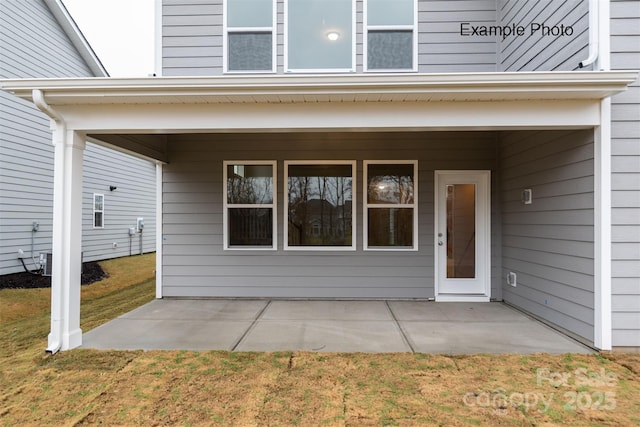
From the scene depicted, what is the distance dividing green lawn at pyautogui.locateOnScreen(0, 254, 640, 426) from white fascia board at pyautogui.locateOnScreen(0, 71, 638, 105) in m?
2.45

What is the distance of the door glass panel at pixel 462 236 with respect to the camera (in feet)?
17.4

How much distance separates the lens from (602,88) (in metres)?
3.02

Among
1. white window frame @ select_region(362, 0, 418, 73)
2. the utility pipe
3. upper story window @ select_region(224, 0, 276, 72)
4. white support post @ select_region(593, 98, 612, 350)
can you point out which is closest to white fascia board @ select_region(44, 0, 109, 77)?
upper story window @ select_region(224, 0, 276, 72)

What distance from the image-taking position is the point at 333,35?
5344 mm

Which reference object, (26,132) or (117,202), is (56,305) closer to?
(26,132)

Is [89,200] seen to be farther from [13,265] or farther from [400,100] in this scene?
[400,100]

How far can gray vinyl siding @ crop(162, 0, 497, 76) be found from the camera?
5.22 metres

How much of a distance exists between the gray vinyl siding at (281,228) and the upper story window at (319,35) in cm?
114

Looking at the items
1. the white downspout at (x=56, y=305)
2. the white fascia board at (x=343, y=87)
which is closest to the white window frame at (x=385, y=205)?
the white fascia board at (x=343, y=87)

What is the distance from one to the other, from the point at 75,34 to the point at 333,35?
7.11 metres

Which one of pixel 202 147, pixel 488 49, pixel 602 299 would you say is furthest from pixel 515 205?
pixel 202 147

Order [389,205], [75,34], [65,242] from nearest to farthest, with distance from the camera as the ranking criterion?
[65,242], [389,205], [75,34]

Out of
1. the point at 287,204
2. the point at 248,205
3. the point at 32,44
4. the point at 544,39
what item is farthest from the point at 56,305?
the point at 32,44

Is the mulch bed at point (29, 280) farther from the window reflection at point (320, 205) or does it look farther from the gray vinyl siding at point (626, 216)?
the gray vinyl siding at point (626, 216)
